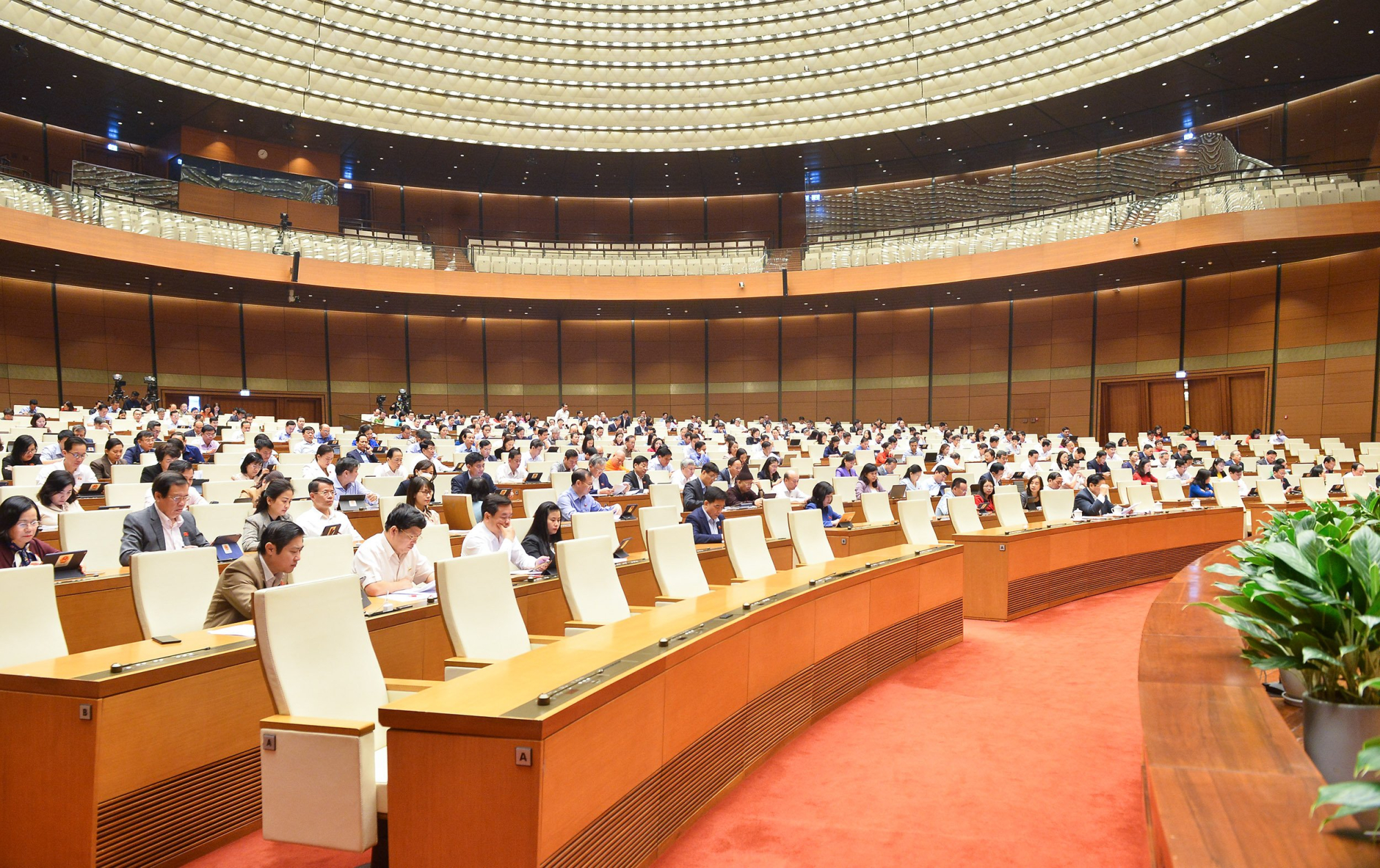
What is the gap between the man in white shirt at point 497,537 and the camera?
4723 mm

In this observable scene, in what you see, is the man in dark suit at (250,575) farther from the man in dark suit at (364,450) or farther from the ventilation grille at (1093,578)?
the man in dark suit at (364,450)

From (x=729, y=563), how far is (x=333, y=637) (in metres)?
3.73

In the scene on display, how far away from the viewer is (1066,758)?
3793 millimetres

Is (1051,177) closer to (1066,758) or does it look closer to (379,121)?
(379,121)

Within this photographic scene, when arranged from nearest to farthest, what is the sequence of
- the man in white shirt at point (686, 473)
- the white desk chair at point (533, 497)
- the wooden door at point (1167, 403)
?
1. the white desk chair at point (533, 497)
2. the man in white shirt at point (686, 473)
3. the wooden door at point (1167, 403)

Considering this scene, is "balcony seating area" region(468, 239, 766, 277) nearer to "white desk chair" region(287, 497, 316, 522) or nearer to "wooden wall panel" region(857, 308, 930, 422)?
"wooden wall panel" region(857, 308, 930, 422)

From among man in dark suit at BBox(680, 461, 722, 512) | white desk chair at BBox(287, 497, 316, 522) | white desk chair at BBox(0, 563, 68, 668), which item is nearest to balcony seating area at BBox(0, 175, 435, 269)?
white desk chair at BBox(287, 497, 316, 522)

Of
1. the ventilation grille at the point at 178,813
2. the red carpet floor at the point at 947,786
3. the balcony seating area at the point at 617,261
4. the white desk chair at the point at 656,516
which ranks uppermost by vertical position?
the balcony seating area at the point at 617,261

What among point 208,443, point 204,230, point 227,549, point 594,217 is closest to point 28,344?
point 204,230

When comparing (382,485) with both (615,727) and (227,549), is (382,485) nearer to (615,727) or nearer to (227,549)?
(227,549)

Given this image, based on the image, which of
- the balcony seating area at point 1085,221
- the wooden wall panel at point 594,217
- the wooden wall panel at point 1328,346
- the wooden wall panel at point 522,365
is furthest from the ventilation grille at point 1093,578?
the wooden wall panel at point 594,217

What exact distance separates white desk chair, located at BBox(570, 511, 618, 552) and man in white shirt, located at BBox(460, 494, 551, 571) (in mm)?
468

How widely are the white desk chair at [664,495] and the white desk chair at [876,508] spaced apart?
70.4 inches

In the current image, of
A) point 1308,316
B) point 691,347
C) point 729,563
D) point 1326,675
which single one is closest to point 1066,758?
point 1326,675
